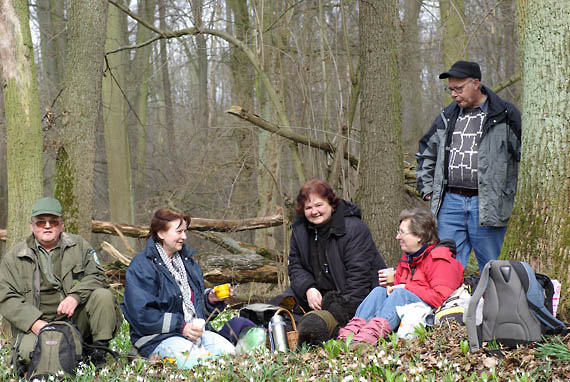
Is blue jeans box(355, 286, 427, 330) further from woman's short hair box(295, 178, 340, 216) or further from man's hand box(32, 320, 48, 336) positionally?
man's hand box(32, 320, 48, 336)

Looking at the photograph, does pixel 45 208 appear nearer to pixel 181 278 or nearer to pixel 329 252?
pixel 181 278

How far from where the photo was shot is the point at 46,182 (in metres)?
18.1

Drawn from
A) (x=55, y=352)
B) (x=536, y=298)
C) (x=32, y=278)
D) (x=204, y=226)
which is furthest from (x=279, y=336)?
(x=204, y=226)

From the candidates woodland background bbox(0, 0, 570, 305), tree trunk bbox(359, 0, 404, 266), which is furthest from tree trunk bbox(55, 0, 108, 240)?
tree trunk bbox(359, 0, 404, 266)

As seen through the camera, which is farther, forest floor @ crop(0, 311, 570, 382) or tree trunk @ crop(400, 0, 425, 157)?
tree trunk @ crop(400, 0, 425, 157)

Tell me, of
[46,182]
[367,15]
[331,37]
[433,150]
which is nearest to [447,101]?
[331,37]

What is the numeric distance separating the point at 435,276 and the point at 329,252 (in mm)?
1000

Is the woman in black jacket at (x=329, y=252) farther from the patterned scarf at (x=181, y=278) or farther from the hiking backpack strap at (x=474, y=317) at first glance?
the hiking backpack strap at (x=474, y=317)

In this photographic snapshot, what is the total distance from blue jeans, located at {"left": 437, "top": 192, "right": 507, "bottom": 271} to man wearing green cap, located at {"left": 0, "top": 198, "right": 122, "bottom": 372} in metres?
3.03

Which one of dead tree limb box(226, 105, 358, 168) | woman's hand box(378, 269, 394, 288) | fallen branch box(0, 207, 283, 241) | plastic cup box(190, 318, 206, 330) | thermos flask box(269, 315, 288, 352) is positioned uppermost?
dead tree limb box(226, 105, 358, 168)

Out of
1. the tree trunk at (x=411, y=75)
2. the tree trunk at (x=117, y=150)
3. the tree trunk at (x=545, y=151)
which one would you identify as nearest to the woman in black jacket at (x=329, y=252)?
the tree trunk at (x=545, y=151)

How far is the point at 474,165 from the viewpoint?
5473 mm

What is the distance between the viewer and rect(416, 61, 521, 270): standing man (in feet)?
17.6

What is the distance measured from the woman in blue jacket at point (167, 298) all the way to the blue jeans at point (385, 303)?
117cm
